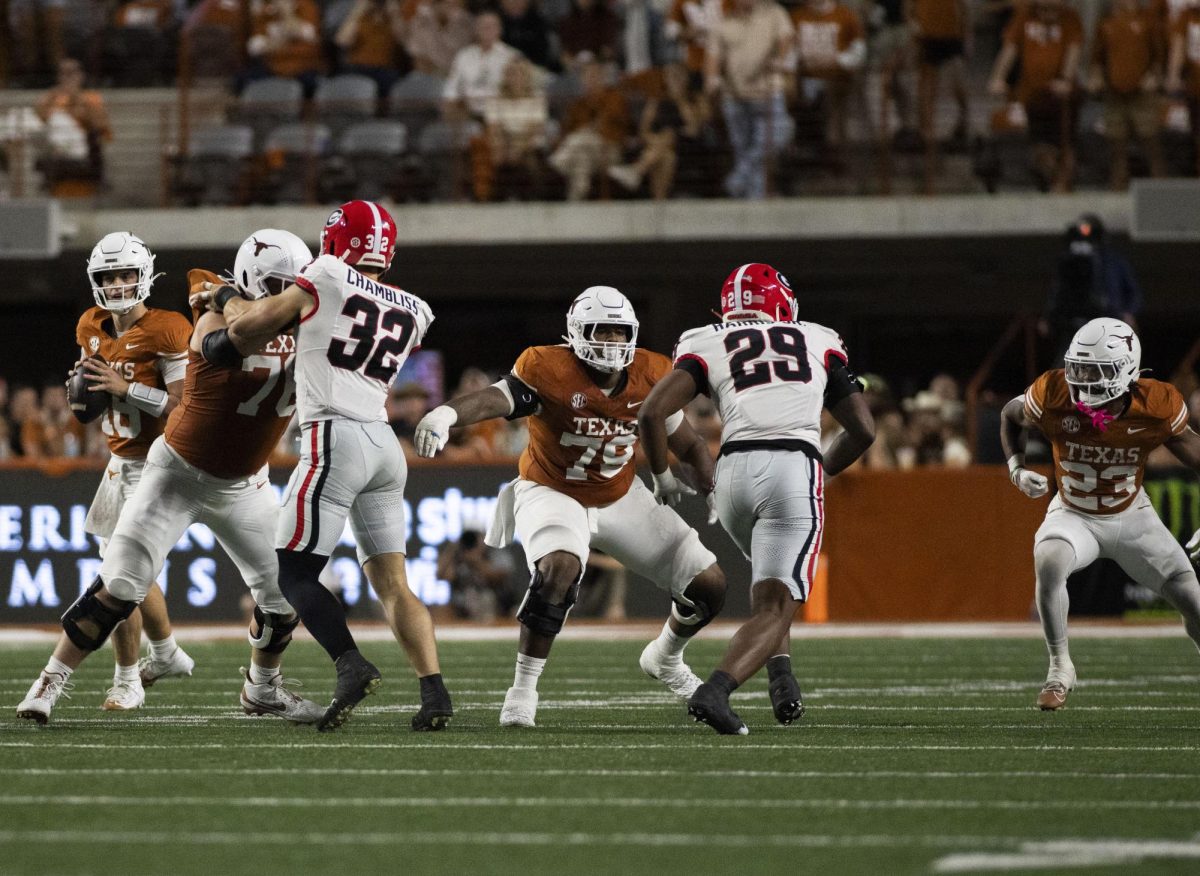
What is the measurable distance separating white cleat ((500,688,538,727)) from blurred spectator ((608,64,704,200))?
10.7 metres

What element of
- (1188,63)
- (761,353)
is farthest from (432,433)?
(1188,63)

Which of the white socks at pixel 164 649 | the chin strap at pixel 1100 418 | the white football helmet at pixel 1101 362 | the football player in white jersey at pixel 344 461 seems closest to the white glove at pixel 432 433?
the football player in white jersey at pixel 344 461

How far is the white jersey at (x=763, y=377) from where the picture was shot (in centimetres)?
716

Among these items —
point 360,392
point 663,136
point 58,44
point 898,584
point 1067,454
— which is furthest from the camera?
point 58,44

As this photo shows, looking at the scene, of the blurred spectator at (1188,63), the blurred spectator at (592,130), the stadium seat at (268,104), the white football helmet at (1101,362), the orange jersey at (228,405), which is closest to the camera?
the orange jersey at (228,405)

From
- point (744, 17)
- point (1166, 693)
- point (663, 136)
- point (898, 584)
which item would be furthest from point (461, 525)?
point (1166, 693)

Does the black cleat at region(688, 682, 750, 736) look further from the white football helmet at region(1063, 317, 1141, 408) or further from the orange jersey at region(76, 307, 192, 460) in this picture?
the orange jersey at region(76, 307, 192, 460)

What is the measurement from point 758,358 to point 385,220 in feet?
4.79

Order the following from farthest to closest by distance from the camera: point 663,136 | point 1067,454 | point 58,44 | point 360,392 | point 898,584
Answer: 1. point 58,44
2. point 663,136
3. point 898,584
4. point 1067,454
5. point 360,392

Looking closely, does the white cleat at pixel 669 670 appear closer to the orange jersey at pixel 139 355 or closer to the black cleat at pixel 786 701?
the black cleat at pixel 786 701

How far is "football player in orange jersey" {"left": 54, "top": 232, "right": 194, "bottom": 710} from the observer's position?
7.96 m

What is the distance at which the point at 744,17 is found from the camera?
1730cm

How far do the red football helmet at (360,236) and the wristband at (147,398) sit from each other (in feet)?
3.75

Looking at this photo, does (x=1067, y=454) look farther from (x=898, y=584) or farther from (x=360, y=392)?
(x=898, y=584)
